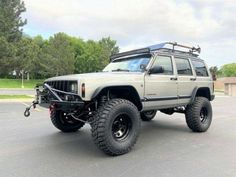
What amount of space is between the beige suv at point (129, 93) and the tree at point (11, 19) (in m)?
21.9

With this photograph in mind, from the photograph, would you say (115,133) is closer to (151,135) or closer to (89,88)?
(89,88)

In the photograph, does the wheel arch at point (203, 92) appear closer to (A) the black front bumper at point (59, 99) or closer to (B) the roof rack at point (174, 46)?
(B) the roof rack at point (174, 46)

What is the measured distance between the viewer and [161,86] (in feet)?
21.7

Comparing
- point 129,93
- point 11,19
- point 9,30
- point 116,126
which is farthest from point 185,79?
point 11,19

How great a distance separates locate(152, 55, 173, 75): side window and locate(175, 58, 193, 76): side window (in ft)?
1.06

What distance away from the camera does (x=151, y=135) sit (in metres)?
7.34

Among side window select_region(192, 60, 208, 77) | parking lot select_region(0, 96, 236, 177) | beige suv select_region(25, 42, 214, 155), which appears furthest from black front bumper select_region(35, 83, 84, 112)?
side window select_region(192, 60, 208, 77)

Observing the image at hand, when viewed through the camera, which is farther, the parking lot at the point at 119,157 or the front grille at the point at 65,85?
the front grille at the point at 65,85

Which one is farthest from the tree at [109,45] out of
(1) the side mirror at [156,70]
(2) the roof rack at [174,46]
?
(1) the side mirror at [156,70]

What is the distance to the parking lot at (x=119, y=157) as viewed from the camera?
14.9 feet

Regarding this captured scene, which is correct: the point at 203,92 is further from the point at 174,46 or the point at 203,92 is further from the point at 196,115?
the point at 174,46

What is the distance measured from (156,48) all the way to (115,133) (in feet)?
8.48

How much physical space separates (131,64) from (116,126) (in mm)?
1752

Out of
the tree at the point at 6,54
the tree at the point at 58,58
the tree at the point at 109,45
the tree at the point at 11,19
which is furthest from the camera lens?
the tree at the point at 109,45
